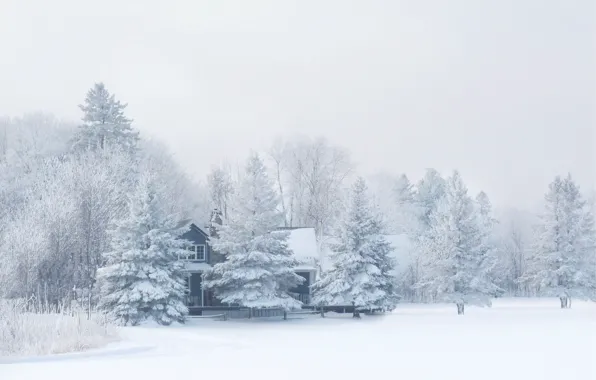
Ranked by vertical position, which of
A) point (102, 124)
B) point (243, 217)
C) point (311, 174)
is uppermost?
point (102, 124)

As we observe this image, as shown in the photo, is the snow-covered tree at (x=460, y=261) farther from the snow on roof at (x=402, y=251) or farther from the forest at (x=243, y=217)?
the snow on roof at (x=402, y=251)

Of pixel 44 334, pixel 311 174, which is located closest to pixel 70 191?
pixel 311 174

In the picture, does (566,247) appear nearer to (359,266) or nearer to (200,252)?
(359,266)

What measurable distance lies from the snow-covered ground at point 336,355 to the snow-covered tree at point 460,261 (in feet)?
43.8

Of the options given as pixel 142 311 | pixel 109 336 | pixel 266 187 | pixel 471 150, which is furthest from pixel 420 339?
pixel 471 150

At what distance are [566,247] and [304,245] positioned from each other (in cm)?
1848

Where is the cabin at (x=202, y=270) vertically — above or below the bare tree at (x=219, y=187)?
below

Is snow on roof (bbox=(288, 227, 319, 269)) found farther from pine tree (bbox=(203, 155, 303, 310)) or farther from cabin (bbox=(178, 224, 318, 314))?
pine tree (bbox=(203, 155, 303, 310))

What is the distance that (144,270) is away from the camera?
3297 centimetres

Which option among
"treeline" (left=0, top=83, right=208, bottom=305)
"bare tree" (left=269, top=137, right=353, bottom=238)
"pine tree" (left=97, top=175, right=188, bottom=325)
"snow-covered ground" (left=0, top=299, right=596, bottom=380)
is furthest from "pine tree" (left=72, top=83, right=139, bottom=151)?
"snow-covered ground" (left=0, top=299, right=596, bottom=380)

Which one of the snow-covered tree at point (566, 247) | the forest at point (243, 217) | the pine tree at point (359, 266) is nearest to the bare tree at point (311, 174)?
the forest at point (243, 217)

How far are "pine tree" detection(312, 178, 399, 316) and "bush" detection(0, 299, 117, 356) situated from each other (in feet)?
59.5

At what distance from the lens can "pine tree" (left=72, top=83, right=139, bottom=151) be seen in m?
54.4

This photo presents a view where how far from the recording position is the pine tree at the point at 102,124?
5441 centimetres
